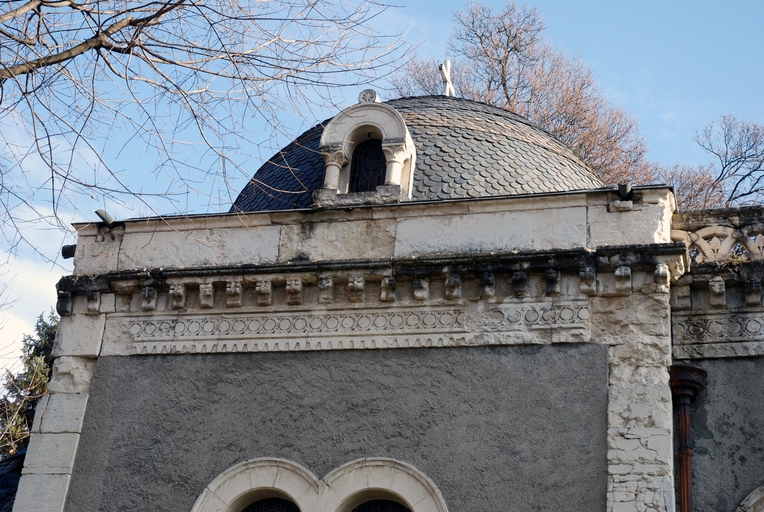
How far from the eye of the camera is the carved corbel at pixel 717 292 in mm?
9992

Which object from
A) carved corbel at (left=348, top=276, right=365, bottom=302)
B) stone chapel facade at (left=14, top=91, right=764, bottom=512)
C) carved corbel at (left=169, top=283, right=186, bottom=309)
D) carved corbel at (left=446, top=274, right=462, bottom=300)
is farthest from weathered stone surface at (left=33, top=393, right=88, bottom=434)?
carved corbel at (left=446, top=274, right=462, bottom=300)

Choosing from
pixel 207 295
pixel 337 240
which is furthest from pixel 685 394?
pixel 207 295

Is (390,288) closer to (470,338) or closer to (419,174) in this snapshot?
(470,338)

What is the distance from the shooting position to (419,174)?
12250mm

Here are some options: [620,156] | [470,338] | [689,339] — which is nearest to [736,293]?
[689,339]

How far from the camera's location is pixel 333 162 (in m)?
11.9

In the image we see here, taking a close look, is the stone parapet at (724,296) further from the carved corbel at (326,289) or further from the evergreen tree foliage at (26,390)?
the evergreen tree foliage at (26,390)

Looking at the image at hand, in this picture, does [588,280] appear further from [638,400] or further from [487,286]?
[638,400]

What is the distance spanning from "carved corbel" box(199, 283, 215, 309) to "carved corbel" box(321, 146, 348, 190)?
1.81 m

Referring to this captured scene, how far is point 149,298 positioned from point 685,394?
5.43 meters

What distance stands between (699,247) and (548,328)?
1830mm

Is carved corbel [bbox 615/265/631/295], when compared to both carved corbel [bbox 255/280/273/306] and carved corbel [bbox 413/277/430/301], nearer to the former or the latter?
carved corbel [bbox 413/277/430/301]

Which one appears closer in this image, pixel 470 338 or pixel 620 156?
pixel 470 338

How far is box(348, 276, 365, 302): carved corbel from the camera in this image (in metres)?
10.5
